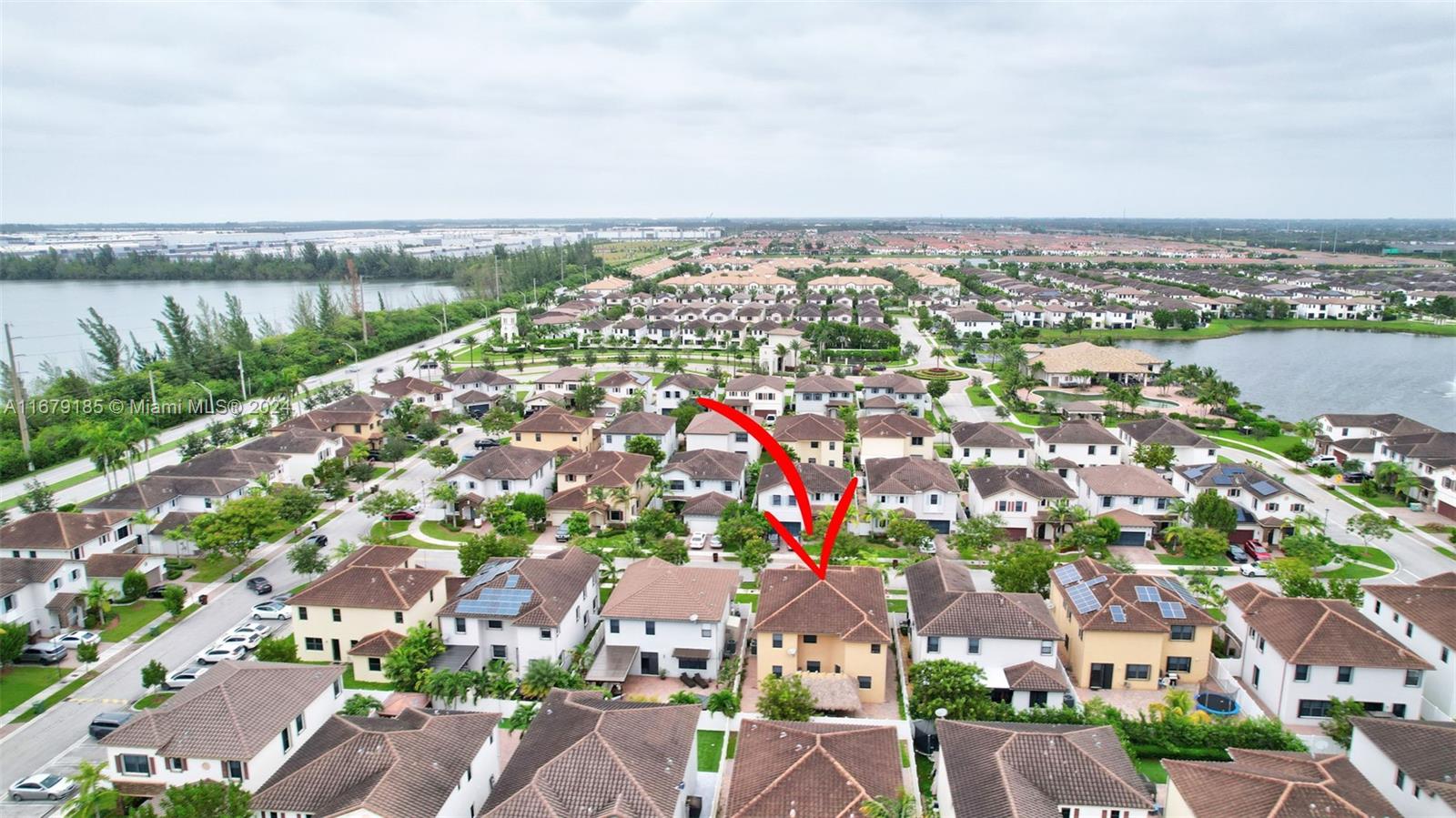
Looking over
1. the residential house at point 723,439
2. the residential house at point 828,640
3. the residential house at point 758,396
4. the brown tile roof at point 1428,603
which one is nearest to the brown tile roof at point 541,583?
the residential house at point 828,640

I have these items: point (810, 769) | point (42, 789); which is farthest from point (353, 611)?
point (810, 769)

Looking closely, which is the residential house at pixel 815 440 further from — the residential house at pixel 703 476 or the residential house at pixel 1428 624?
the residential house at pixel 1428 624

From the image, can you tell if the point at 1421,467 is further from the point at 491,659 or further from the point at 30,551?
the point at 30,551

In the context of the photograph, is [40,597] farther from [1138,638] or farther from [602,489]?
[1138,638]

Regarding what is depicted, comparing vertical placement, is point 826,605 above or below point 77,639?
above

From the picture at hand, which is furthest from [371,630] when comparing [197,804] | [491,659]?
[197,804]

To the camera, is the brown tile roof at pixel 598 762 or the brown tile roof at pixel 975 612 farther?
the brown tile roof at pixel 975 612
